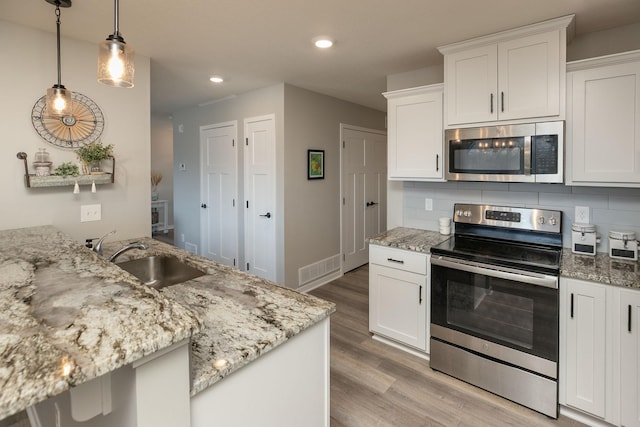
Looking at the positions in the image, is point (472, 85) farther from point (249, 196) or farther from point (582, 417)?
point (249, 196)

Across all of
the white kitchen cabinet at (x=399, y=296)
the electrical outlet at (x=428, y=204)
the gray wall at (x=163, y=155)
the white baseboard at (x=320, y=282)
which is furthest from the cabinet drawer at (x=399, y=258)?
the gray wall at (x=163, y=155)

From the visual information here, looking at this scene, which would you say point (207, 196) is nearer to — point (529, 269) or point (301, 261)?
point (301, 261)

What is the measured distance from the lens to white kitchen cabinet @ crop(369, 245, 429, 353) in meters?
2.54

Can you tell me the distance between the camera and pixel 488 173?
7.91 ft

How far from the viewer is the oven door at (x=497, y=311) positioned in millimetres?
1979

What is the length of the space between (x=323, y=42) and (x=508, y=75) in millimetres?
1327

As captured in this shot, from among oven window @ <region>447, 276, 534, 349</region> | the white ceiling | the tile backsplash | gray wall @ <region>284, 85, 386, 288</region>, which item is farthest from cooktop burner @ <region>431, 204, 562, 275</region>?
gray wall @ <region>284, 85, 386, 288</region>

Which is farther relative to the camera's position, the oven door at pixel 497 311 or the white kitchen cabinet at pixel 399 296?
the white kitchen cabinet at pixel 399 296

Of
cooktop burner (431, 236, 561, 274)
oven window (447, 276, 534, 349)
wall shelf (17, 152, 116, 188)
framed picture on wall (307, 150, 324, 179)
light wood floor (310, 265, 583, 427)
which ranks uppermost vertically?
framed picture on wall (307, 150, 324, 179)

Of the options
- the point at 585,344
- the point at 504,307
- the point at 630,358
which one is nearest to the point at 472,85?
the point at 504,307

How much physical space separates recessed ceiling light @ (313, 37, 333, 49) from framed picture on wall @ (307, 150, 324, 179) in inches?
60.2

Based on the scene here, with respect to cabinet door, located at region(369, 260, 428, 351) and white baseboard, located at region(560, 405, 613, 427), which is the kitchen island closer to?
cabinet door, located at region(369, 260, 428, 351)

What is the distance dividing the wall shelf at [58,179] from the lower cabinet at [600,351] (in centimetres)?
313

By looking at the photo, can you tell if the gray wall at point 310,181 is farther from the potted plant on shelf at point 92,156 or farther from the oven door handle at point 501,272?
the oven door handle at point 501,272
